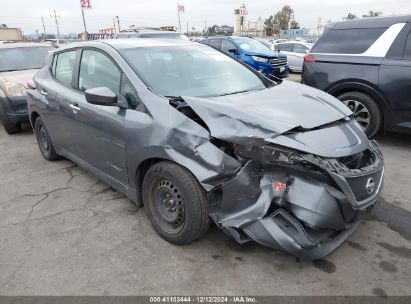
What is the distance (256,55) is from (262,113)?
986 cm

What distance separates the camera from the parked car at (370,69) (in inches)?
199

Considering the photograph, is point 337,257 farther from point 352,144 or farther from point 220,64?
point 220,64

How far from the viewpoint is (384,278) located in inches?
101

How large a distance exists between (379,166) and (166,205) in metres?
1.72

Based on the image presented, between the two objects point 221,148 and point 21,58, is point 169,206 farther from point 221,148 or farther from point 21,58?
point 21,58

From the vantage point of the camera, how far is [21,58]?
8.16m

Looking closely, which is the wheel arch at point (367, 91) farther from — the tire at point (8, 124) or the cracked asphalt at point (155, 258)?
the tire at point (8, 124)

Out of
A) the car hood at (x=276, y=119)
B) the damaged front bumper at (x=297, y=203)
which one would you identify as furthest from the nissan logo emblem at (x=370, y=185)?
the car hood at (x=276, y=119)

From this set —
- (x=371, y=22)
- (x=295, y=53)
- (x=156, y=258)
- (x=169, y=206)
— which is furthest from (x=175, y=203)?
(x=295, y=53)

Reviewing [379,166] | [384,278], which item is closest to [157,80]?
[379,166]

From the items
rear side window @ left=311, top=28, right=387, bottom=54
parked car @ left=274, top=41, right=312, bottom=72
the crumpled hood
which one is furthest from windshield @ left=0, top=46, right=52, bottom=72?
parked car @ left=274, top=41, right=312, bottom=72

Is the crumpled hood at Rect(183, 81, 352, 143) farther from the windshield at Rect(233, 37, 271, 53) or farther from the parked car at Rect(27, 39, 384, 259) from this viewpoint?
the windshield at Rect(233, 37, 271, 53)

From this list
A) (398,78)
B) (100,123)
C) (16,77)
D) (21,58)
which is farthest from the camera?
(21,58)

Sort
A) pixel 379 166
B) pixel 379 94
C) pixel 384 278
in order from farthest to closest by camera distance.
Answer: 1. pixel 379 94
2. pixel 379 166
3. pixel 384 278
